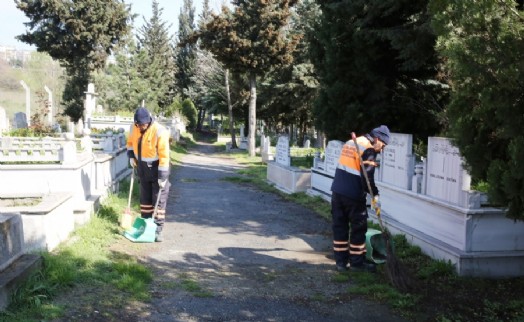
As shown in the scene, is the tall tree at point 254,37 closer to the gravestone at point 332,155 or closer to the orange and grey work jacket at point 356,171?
the gravestone at point 332,155

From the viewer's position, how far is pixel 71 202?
283 inches

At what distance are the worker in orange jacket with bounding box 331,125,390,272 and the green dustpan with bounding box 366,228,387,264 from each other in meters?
0.24

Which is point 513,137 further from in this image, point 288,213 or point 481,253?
point 288,213

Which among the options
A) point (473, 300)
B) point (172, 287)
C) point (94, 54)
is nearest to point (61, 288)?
point (172, 287)

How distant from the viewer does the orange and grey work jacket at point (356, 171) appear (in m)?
6.33

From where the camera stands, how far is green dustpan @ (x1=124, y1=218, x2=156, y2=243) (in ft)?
24.6

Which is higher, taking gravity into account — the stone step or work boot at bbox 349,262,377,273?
the stone step

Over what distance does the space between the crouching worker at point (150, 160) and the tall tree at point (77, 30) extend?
3078 centimetres

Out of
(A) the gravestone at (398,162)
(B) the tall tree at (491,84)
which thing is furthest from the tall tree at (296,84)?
(B) the tall tree at (491,84)

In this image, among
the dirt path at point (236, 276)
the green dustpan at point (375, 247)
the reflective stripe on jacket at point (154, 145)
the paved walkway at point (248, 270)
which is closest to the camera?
the dirt path at point (236, 276)

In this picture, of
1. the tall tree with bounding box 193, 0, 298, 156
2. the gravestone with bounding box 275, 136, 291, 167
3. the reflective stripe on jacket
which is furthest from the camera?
the tall tree with bounding box 193, 0, 298, 156

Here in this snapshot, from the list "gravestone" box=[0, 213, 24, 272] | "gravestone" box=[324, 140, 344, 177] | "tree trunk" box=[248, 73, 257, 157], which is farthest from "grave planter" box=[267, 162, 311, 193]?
"tree trunk" box=[248, 73, 257, 157]

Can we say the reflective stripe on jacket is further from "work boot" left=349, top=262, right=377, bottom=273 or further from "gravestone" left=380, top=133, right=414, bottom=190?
"gravestone" left=380, top=133, right=414, bottom=190

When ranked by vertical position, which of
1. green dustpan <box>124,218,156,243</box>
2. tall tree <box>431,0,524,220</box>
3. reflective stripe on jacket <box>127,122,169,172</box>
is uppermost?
tall tree <box>431,0,524,220</box>
